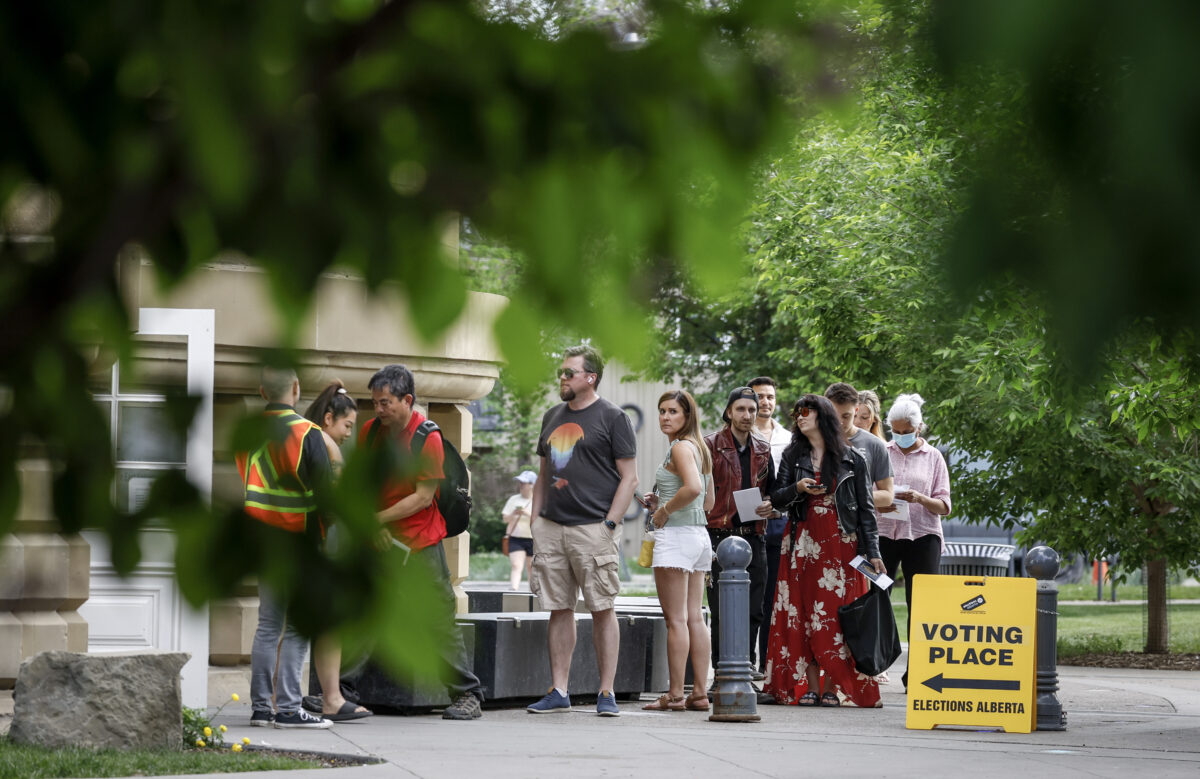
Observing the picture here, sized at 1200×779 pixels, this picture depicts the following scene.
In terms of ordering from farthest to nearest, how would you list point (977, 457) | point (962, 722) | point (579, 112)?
point (977, 457), point (962, 722), point (579, 112)

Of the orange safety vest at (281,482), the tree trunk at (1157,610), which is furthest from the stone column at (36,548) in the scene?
the tree trunk at (1157,610)

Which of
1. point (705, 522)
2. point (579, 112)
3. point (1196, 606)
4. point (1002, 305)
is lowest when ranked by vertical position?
point (1196, 606)

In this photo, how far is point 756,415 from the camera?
9.17 m

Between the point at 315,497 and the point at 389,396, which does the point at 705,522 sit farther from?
the point at 315,497

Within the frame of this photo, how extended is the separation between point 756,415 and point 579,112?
815 cm

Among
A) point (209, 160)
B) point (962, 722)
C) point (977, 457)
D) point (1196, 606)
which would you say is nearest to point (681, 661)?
point (962, 722)

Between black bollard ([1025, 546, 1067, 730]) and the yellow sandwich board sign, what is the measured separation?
46 mm

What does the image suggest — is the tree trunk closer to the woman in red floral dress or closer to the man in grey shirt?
the man in grey shirt

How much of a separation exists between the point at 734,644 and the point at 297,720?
7.25 feet

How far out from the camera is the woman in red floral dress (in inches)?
330

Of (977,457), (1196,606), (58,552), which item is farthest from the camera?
(1196,606)

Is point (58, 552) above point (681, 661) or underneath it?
above

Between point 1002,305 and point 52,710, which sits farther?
point 52,710

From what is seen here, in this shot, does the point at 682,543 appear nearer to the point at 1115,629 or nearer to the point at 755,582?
the point at 755,582
